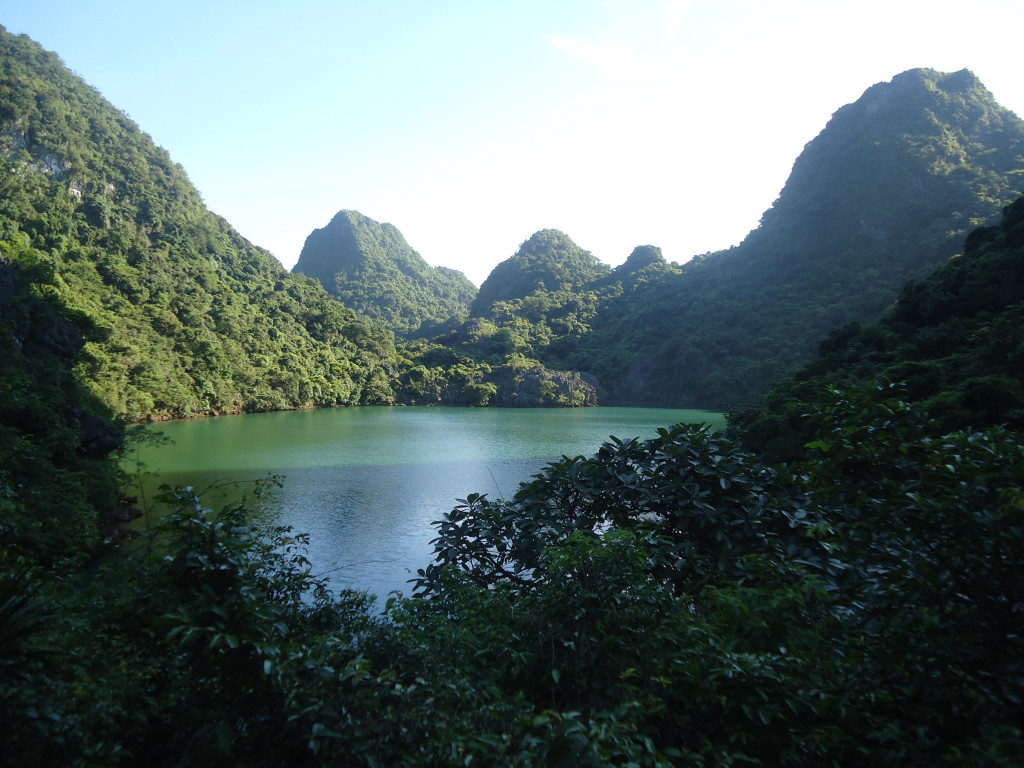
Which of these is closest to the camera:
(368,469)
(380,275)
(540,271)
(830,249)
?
(368,469)

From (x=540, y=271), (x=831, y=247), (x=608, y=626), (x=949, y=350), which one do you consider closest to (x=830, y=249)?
(x=831, y=247)

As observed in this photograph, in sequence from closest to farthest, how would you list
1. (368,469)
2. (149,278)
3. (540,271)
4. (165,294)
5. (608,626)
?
(608,626), (368,469), (149,278), (165,294), (540,271)

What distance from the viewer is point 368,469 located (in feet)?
53.4

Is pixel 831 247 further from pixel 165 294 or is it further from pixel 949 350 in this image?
pixel 165 294

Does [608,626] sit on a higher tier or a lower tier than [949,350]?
lower

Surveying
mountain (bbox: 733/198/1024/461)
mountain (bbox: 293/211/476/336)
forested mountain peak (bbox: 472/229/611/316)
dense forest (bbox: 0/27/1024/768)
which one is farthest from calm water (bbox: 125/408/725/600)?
mountain (bbox: 293/211/476/336)

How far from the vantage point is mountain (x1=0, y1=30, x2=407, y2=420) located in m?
30.9

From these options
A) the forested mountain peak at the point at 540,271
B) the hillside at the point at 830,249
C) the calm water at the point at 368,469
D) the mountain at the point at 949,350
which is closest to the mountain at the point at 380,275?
the forested mountain peak at the point at 540,271

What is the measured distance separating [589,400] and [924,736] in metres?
54.5

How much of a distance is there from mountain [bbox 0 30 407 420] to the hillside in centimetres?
3003

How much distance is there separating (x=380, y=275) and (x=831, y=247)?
82211 millimetres

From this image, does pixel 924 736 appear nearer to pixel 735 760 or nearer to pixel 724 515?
pixel 735 760

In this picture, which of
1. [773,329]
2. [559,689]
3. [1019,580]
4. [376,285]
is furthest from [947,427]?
[376,285]

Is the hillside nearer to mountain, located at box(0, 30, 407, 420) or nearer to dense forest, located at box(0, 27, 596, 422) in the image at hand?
dense forest, located at box(0, 27, 596, 422)
